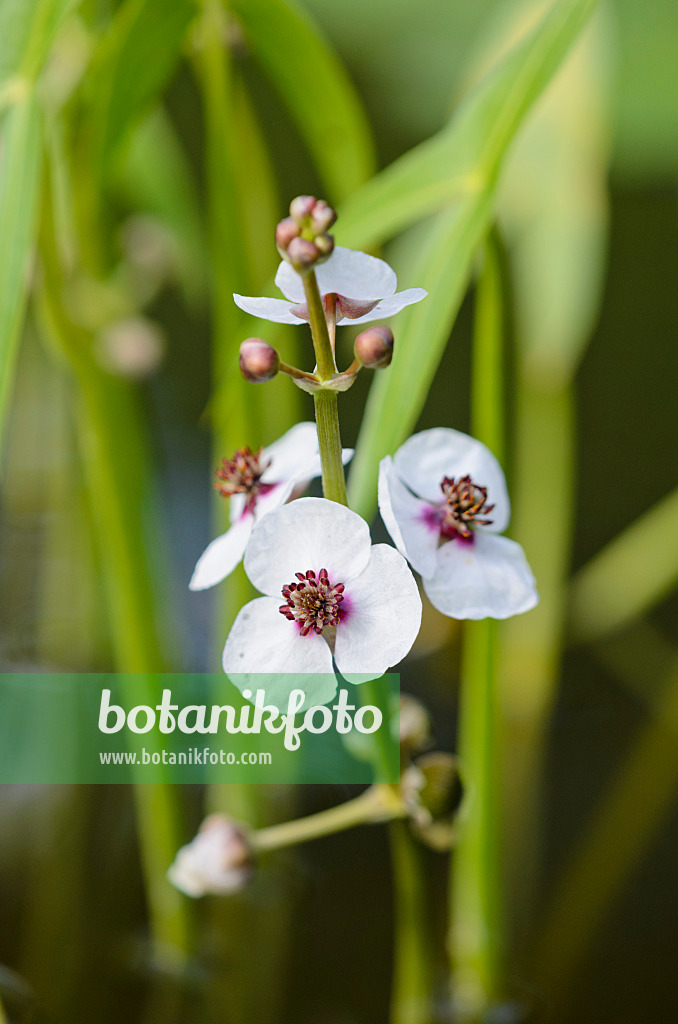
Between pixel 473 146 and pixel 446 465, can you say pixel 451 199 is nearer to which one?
pixel 473 146

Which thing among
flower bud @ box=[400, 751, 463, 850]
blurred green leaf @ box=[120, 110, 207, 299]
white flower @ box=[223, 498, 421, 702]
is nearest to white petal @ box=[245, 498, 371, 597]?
white flower @ box=[223, 498, 421, 702]

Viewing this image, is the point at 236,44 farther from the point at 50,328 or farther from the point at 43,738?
the point at 43,738

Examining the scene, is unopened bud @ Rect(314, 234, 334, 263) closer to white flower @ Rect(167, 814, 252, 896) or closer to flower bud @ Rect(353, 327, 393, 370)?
flower bud @ Rect(353, 327, 393, 370)

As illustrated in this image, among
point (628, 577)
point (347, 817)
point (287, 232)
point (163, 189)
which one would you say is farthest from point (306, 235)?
point (628, 577)

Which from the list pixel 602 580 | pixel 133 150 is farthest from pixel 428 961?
pixel 133 150

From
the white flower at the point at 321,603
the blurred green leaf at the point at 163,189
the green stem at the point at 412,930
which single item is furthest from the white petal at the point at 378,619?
the blurred green leaf at the point at 163,189
